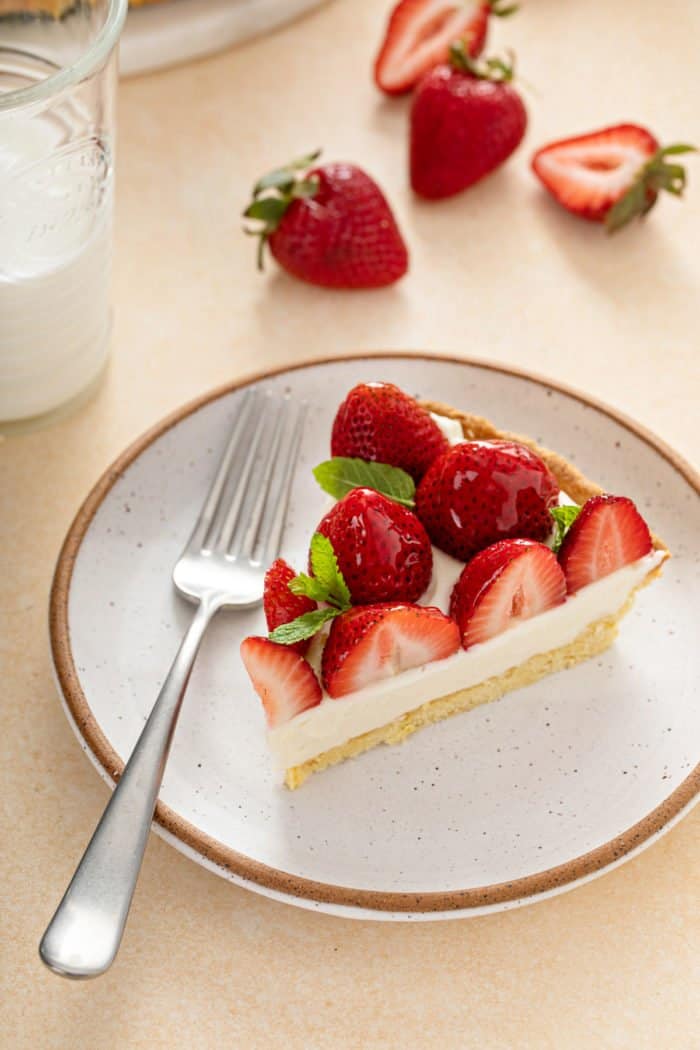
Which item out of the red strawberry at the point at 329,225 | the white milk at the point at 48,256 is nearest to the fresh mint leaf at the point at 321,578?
the white milk at the point at 48,256

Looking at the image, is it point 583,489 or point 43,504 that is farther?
point 43,504

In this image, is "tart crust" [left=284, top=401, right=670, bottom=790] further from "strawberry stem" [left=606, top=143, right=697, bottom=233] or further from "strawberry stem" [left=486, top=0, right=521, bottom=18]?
"strawberry stem" [left=486, top=0, right=521, bottom=18]

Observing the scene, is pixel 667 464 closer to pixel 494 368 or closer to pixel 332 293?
pixel 494 368

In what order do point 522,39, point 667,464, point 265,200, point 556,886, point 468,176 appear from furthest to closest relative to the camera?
point 522,39
point 468,176
point 265,200
point 667,464
point 556,886

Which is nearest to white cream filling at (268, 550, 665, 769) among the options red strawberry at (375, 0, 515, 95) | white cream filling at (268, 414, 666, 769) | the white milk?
white cream filling at (268, 414, 666, 769)

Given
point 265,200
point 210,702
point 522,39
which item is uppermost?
point 522,39

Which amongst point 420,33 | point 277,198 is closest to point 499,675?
point 277,198

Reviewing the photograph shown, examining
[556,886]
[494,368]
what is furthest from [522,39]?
[556,886]

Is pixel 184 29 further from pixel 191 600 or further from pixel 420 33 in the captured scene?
pixel 191 600
